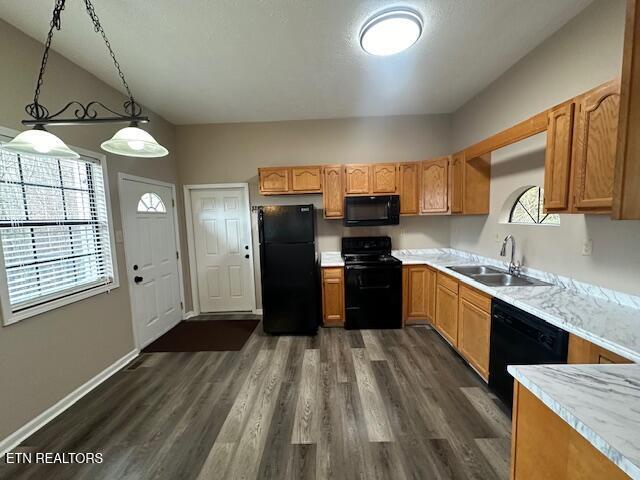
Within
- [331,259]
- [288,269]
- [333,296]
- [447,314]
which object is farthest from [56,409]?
[447,314]

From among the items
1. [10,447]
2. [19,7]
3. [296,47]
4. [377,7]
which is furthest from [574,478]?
[19,7]

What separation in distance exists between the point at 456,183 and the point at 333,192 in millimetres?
1527

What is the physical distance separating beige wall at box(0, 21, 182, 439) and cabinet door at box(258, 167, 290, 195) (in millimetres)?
1474

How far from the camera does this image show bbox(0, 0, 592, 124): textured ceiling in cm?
169

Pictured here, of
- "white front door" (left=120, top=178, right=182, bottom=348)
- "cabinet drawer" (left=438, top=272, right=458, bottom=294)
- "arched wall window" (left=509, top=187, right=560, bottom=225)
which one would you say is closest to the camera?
"arched wall window" (left=509, top=187, right=560, bottom=225)

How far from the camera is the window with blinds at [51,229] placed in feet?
5.69

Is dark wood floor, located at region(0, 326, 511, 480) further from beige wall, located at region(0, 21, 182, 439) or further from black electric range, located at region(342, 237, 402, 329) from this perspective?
black electric range, located at region(342, 237, 402, 329)

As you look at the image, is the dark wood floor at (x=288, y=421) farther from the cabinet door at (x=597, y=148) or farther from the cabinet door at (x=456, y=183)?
the cabinet door at (x=456, y=183)

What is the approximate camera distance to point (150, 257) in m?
3.10

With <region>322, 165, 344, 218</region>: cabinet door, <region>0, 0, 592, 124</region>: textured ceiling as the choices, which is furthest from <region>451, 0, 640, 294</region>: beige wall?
<region>322, 165, 344, 218</region>: cabinet door

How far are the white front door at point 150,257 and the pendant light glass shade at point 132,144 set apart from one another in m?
1.59

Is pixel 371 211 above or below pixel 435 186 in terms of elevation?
below

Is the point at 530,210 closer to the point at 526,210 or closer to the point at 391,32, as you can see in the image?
the point at 526,210

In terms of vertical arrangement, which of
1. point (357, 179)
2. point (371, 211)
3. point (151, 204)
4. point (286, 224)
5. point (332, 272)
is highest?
point (357, 179)
